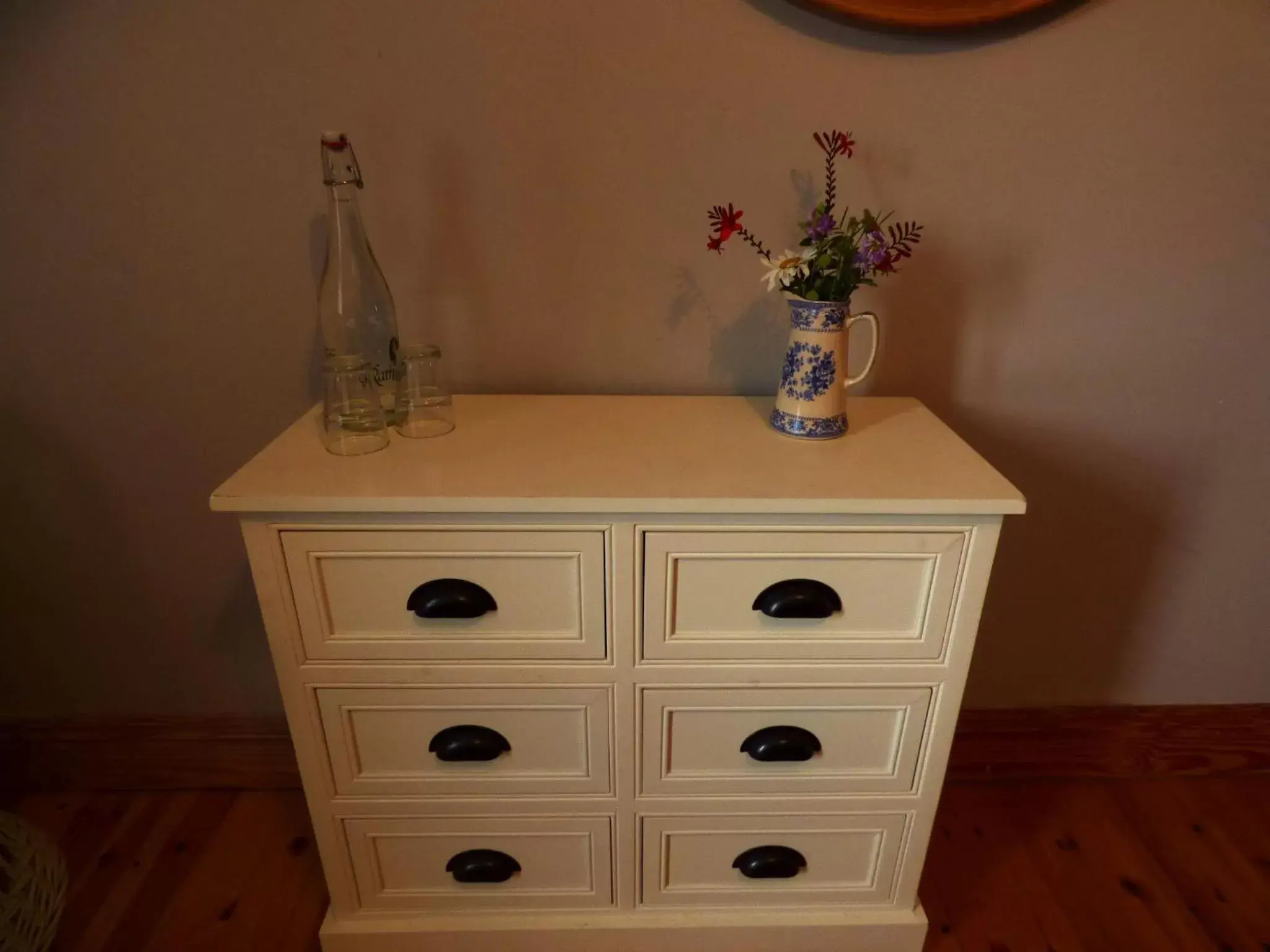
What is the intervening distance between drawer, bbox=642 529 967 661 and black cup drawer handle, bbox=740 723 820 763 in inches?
4.9

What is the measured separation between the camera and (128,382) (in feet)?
3.92

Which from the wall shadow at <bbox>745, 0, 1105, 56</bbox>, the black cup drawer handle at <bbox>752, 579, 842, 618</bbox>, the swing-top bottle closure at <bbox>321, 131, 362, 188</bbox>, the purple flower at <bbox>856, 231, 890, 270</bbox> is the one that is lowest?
the black cup drawer handle at <bbox>752, 579, 842, 618</bbox>

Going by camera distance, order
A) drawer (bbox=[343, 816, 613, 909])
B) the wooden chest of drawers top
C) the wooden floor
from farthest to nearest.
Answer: the wooden floor
drawer (bbox=[343, 816, 613, 909])
the wooden chest of drawers top

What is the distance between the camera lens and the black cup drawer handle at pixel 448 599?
89 centimetres

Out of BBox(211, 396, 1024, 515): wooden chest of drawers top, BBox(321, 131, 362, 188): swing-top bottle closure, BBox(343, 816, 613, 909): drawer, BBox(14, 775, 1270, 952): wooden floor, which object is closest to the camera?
BBox(211, 396, 1024, 515): wooden chest of drawers top

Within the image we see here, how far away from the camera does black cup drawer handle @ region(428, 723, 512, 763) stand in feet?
3.26

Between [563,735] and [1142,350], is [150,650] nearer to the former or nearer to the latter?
[563,735]

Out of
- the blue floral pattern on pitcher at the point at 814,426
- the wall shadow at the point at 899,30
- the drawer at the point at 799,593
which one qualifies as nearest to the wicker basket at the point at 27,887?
the drawer at the point at 799,593

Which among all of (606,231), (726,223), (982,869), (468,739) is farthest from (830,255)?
(982,869)

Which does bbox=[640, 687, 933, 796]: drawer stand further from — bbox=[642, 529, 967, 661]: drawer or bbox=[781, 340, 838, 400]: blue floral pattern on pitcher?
bbox=[781, 340, 838, 400]: blue floral pattern on pitcher

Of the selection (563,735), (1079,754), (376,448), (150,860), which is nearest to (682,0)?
(376,448)

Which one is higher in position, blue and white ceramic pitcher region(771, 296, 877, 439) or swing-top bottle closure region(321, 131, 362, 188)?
swing-top bottle closure region(321, 131, 362, 188)

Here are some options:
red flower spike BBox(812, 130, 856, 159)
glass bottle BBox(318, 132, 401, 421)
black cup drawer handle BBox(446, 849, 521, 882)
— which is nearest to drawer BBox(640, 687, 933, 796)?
black cup drawer handle BBox(446, 849, 521, 882)

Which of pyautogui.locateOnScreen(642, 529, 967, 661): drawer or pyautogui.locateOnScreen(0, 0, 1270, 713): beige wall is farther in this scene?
pyautogui.locateOnScreen(0, 0, 1270, 713): beige wall
